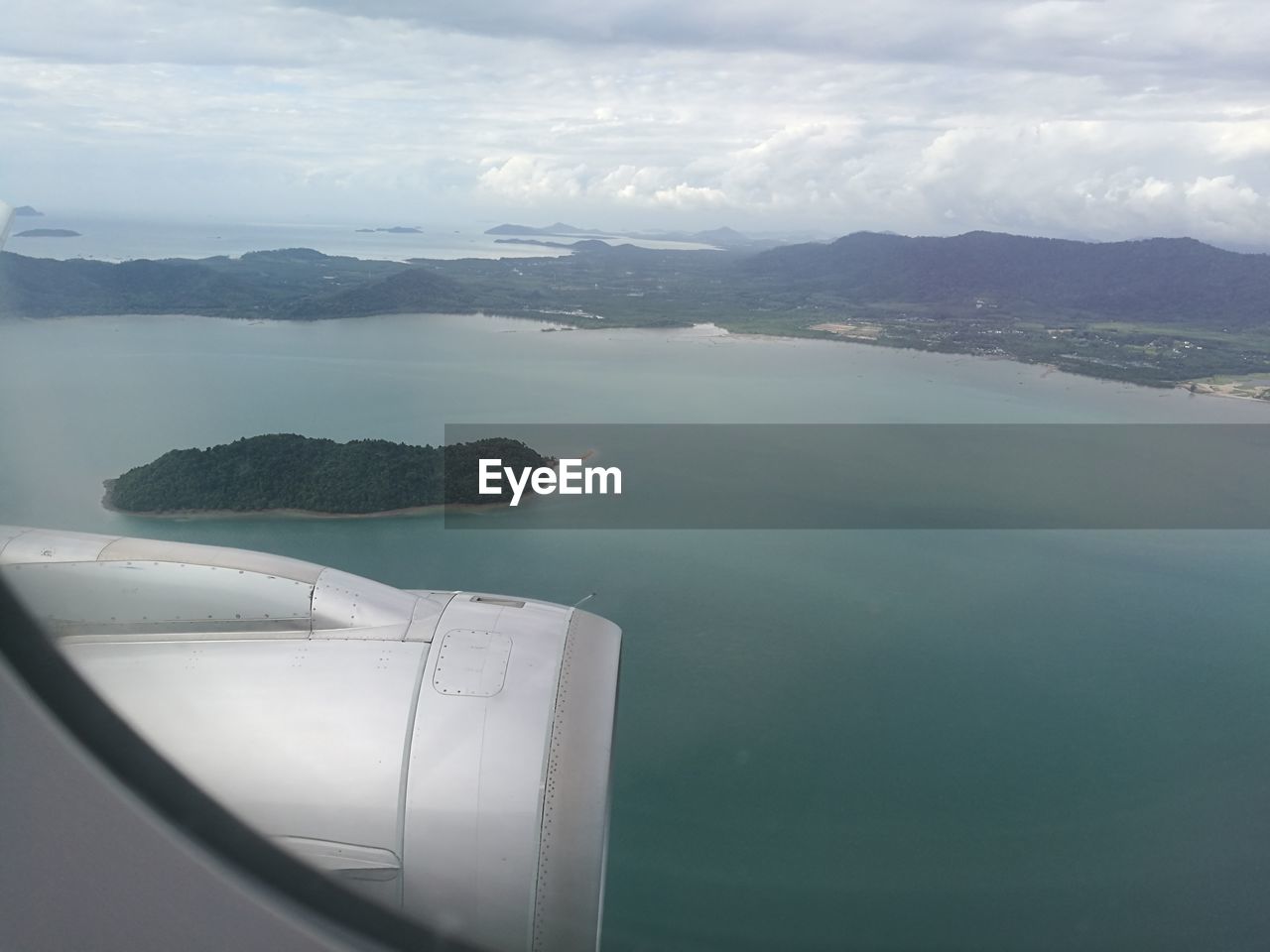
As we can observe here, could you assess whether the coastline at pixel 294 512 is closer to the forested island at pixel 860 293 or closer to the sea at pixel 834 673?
the sea at pixel 834 673

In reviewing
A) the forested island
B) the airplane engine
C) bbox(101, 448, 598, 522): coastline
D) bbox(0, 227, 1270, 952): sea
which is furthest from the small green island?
the airplane engine

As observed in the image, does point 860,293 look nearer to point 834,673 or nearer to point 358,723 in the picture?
point 834,673

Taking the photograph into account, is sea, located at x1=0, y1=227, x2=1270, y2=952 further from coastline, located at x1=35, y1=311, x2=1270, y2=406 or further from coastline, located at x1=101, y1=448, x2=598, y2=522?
coastline, located at x1=35, y1=311, x2=1270, y2=406

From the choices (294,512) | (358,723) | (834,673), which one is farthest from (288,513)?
(358,723)

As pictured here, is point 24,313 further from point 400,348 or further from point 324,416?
point 400,348

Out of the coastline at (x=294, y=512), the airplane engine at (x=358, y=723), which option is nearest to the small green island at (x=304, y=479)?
the coastline at (x=294, y=512)
